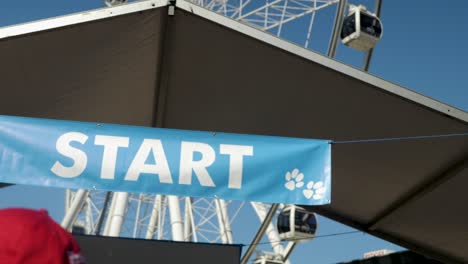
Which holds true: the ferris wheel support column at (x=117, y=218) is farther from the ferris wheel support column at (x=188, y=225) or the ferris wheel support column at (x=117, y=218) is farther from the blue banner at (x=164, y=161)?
the blue banner at (x=164, y=161)

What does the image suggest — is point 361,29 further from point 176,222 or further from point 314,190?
point 176,222

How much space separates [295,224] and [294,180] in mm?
7302

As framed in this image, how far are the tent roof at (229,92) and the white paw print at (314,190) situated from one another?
1.85ft

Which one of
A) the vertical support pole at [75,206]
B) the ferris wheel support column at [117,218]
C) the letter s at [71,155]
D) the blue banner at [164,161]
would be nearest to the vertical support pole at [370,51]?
the blue banner at [164,161]

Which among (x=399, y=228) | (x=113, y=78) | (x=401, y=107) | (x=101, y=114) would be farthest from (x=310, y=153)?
(x=399, y=228)

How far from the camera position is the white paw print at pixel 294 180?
235 inches

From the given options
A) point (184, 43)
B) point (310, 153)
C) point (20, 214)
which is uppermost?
point (184, 43)

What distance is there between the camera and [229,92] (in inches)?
271

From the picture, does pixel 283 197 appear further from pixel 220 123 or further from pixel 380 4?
pixel 380 4

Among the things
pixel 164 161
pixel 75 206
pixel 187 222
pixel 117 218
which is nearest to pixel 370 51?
pixel 164 161

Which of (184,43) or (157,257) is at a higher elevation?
(184,43)

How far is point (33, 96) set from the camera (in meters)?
6.78

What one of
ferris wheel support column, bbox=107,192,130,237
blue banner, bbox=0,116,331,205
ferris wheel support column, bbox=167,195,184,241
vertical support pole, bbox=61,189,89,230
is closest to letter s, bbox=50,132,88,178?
blue banner, bbox=0,116,331,205

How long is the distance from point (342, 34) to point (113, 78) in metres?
5.75
